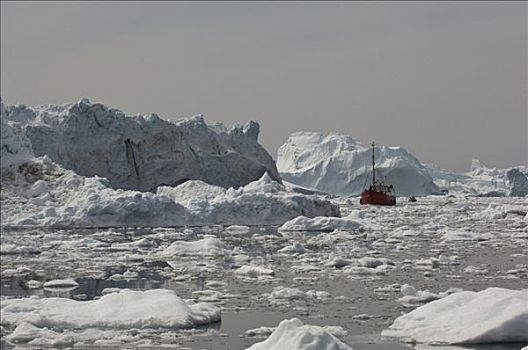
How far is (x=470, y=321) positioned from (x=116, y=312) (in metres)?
3.71

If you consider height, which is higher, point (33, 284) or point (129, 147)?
point (129, 147)

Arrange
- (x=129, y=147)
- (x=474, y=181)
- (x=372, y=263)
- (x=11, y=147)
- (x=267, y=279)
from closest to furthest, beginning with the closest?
1. (x=267, y=279)
2. (x=372, y=263)
3. (x=11, y=147)
4. (x=129, y=147)
5. (x=474, y=181)

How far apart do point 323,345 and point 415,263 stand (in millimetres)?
8599

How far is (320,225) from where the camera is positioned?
26641mm

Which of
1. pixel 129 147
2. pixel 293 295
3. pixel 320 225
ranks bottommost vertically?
pixel 293 295

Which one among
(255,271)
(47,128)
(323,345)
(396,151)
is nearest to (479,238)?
(255,271)

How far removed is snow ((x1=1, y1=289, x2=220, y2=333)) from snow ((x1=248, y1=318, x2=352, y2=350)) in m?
1.79

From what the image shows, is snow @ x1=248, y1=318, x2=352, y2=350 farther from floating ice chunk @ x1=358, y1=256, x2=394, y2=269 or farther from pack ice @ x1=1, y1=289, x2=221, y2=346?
floating ice chunk @ x1=358, y1=256, x2=394, y2=269

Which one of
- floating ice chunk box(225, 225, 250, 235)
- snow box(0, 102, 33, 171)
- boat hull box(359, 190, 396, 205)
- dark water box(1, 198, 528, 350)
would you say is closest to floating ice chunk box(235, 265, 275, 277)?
dark water box(1, 198, 528, 350)

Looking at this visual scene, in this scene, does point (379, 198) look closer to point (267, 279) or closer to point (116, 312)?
point (267, 279)

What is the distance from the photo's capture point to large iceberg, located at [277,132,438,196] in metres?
83.3

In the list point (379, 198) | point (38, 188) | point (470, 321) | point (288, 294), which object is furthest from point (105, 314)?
point (379, 198)

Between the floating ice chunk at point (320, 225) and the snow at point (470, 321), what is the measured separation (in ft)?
59.6

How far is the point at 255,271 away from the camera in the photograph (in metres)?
13.1
